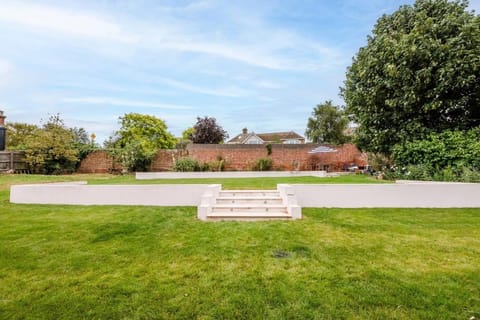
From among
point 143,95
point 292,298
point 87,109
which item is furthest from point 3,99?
point 292,298

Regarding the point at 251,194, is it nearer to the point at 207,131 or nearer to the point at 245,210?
the point at 245,210

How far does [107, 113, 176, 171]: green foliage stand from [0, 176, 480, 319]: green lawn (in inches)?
442

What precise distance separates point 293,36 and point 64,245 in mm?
11034

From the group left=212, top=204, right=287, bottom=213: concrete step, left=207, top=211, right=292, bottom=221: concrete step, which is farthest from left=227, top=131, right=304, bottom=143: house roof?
left=207, top=211, right=292, bottom=221: concrete step

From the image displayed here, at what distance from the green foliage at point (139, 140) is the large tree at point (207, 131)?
4.26 m

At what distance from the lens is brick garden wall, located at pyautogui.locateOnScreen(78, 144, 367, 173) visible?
16547mm

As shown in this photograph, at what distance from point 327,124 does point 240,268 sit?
2881 cm

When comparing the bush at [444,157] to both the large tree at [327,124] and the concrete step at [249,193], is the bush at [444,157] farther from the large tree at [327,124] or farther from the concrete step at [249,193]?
the large tree at [327,124]

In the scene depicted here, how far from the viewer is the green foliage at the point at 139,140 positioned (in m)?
15.8

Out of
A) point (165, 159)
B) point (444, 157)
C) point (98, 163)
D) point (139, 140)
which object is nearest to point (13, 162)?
point (98, 163)

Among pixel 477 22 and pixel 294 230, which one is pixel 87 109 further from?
pixel 477 22

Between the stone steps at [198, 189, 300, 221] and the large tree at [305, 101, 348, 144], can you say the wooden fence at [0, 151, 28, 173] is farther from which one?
the large tree at [305, 101, 348, 144]

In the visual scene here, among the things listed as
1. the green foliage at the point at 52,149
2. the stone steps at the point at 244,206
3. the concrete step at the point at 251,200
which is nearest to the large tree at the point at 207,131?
the green foliage at the point at 52,149

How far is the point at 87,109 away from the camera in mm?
18016
